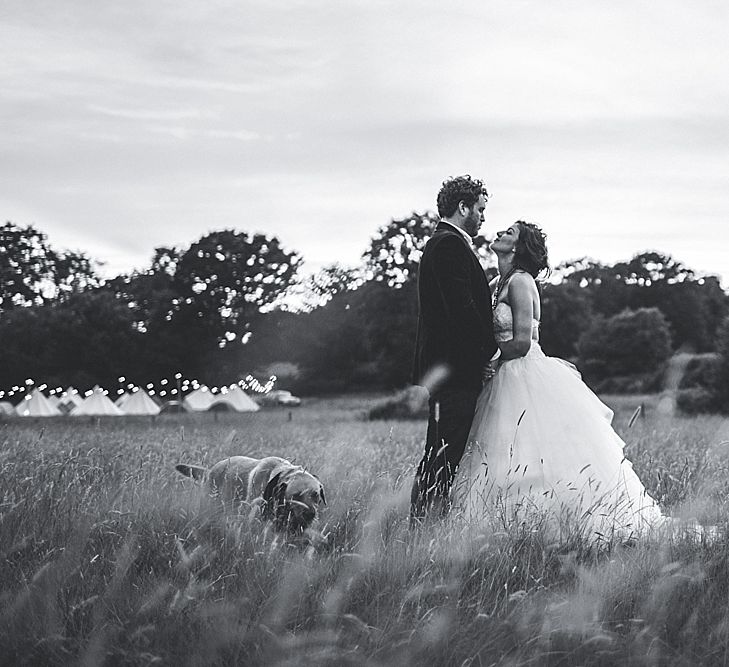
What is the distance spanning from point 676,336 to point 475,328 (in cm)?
8949

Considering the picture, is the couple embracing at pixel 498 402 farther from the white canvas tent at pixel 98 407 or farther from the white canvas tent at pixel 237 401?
the white canvas tent at pixel 237 401

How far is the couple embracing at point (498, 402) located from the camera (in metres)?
6.02

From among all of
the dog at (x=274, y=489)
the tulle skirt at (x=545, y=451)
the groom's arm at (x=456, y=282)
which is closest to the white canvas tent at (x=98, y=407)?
the dog at (x=274, y=489)

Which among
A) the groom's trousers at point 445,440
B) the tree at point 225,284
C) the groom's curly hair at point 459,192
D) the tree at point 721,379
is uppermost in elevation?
the tree at point 225,284

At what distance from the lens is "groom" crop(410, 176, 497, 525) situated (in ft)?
19.7

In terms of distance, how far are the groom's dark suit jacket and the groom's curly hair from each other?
142 millimetres

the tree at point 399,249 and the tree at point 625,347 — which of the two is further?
the tree at point 625,347

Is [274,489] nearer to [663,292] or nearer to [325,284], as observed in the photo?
[325,284]

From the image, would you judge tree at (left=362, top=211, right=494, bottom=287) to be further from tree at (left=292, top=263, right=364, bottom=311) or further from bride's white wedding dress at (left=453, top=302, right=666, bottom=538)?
bride's white wedding dress at (left=453, top=302, right=666, bottom=538)

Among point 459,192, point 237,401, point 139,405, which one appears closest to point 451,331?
point 459,192

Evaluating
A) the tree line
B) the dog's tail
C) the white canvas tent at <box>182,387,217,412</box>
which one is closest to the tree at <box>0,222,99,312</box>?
the tree line

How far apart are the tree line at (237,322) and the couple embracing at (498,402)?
141ft

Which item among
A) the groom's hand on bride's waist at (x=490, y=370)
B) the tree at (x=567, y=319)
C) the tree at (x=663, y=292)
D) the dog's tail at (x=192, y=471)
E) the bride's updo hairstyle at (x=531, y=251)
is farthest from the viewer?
the tree at (x=663, y=292)

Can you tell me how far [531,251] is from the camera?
633 centimetres
